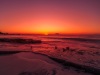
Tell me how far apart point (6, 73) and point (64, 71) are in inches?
94.1

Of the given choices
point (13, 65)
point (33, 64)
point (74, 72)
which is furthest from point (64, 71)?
point (13, 65)

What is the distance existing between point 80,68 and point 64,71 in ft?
2.74

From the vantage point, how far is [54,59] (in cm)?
762

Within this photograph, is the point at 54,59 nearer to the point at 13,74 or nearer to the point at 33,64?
the point at 33,64

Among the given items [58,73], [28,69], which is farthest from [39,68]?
[58,73]

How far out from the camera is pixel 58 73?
5.55m

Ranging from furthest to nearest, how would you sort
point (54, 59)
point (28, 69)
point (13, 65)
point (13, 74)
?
point (54, 59) → point (13, 65) → point (28, 69) → point (13, 74)

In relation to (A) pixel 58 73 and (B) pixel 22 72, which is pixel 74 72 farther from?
(B) pixel 22 72

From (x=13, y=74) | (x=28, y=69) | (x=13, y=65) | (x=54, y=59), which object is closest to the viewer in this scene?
(x=13, y=74)

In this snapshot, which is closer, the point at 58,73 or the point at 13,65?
the point at 58,73

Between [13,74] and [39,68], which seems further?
[39,68]

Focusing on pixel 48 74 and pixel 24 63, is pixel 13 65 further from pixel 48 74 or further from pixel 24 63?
pixel 48 74

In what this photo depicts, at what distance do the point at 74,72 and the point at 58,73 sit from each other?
0.78 m

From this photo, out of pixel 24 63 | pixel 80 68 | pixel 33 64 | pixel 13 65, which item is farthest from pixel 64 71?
pixel 13 65
